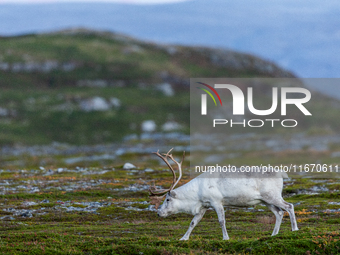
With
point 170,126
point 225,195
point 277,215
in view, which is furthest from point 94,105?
point 277,215

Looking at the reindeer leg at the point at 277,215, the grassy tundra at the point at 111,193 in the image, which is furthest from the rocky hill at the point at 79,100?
the reindeer leg at the point at 277,215

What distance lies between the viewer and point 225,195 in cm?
2095

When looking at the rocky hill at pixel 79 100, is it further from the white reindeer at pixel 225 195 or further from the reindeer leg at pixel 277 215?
the reindeer leg at pixel 277 215

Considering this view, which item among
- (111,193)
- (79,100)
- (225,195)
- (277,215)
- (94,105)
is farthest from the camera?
(79,100)

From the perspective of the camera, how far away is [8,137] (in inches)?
5354

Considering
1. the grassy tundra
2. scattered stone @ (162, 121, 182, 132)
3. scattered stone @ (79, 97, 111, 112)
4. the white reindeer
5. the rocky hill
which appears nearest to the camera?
the grassy tundra

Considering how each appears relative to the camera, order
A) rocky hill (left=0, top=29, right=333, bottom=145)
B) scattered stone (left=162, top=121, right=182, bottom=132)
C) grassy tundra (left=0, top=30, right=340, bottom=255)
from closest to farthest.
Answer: grassy tundra (left=0, top=30, right=340, bottom=255)
rocky hill (left=0, top=29, right=333, bottom=145)
scattered stone (left=162, top=121, right=182, bottom=132)

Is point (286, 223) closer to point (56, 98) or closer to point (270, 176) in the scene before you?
point (270, 176)

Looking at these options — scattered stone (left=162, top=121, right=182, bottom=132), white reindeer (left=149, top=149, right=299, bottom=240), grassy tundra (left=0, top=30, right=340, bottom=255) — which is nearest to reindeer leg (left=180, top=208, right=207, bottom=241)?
white reindeer (left=149, top=149, right=299, bottom=240)

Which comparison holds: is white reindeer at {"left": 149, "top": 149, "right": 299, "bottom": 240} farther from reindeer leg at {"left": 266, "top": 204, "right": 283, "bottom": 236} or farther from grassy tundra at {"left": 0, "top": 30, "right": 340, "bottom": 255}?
grassy tundra at {"left": 0, "top": 30, "right": 340, "bottom": 255}

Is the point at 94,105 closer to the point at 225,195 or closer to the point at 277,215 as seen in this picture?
the point at 225,195

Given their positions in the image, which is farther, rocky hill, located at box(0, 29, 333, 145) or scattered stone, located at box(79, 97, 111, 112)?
scattered stone, located at box(79, 97, 111, 112)

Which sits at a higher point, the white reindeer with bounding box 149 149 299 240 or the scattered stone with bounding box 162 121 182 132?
the white reindeer with bounding box 149 149 299 240

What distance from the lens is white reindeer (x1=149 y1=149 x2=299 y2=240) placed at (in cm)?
2088
